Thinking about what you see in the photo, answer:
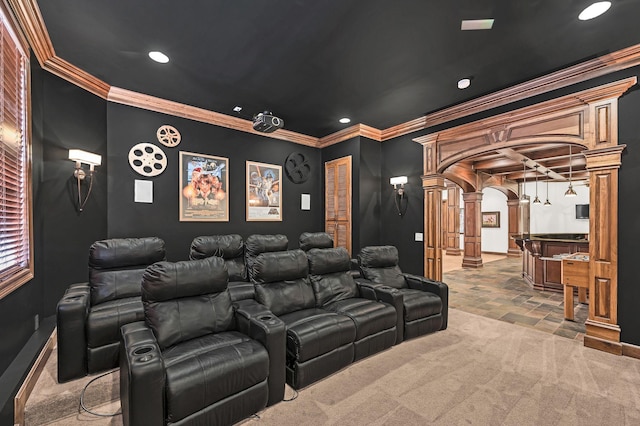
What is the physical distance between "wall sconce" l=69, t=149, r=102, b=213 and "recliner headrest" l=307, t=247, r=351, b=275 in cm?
266

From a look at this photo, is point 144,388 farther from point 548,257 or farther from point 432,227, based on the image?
point 548,257

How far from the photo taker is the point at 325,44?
8.96 ft

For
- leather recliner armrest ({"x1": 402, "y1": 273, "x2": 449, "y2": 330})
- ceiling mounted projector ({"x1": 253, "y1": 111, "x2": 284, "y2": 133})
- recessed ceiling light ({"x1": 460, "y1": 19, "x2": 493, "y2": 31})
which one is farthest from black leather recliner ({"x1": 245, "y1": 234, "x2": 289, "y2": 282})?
recessed ceiling light ({"x1": 460, "y1": 19, "x2": 493, "y2": 31})

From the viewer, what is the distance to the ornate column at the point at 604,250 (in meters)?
2.98

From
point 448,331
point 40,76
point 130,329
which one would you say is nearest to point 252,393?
point 130,329

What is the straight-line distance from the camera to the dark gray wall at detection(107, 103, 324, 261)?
12.5 ft

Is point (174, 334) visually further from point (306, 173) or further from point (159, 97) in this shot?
point (306, 173)

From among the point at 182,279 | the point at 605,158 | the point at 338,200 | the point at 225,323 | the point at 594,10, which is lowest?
the point at 225,323

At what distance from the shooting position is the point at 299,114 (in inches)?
180

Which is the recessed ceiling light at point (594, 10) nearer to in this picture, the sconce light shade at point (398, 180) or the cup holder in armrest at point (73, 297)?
the sconce light shade at point (398, 180)

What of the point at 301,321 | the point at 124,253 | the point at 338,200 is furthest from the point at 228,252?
the point at 338,200

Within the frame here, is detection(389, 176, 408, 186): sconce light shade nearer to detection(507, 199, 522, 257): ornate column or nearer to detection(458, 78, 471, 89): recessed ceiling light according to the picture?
detection(458, 78, 471, 89): recessed ceiling light

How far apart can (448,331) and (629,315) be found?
1.75 m

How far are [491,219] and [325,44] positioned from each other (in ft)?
34.6
